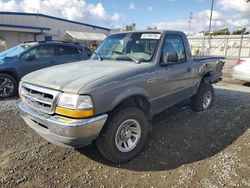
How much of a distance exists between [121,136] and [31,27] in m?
26.2

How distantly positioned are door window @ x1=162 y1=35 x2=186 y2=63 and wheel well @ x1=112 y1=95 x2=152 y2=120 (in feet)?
3.22

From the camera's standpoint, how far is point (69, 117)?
9.16 feet

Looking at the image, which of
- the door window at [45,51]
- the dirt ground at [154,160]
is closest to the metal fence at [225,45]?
the door window at [45,51]

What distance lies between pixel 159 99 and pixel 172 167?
1.19 metres

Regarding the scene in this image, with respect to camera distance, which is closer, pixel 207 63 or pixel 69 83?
pixel 69 83

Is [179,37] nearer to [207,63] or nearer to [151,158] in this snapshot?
[207,63]

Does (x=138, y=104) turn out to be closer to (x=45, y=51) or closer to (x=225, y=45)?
(x=45, y=51)

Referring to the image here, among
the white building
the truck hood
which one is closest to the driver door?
the truck hood

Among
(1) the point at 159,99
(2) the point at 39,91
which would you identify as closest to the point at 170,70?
(1) the point at 159,99

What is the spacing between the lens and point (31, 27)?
2581 centimetres

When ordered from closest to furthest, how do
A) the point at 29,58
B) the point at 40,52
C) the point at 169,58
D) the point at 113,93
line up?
1. the point at 113,93
2. the point at 169,58
3. the point at 29,58
4. the point at 40,52

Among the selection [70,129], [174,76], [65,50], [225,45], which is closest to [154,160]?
[70,129]

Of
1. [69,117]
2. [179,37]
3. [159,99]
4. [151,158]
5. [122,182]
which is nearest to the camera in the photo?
[69,117]

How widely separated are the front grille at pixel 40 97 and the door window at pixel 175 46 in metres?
2.11
